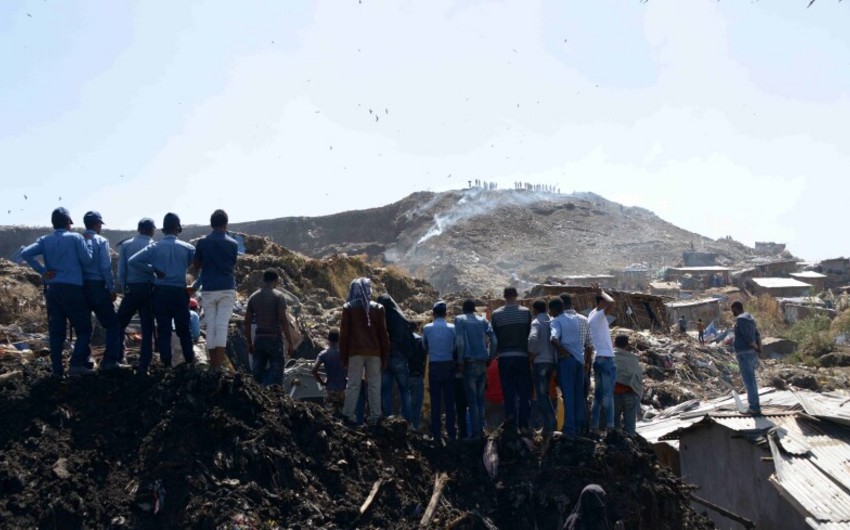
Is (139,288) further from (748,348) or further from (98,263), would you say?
(748,348)

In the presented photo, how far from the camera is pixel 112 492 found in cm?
621

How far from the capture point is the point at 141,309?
791 centimetres

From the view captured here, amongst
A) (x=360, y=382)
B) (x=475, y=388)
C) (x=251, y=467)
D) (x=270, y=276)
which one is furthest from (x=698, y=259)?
(x=251, y=467)

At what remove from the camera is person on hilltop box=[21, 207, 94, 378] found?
7516 mm

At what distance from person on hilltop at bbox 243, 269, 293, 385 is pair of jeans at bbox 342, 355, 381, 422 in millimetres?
703

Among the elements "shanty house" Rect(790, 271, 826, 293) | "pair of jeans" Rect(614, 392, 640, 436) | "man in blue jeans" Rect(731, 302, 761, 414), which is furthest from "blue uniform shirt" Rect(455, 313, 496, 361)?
"shanty house" Rect(790, 271, 826, 293)

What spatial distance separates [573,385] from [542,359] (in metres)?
0.43

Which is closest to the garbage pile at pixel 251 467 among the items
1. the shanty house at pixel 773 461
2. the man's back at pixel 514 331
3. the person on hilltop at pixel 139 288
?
the person on hilltop at pixel 139 288

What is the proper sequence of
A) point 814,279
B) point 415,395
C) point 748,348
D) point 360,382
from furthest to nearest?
1. point 814,279
2. point 748,348
3. point 415,395
4. point 360,382

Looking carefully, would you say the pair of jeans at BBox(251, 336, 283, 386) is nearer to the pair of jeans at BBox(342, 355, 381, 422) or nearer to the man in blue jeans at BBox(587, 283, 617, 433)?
the pair of jeans at BBox(342, 355, 381, 422)

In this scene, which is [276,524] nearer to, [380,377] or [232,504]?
[232,504]

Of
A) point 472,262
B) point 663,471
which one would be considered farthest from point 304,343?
point 472,262

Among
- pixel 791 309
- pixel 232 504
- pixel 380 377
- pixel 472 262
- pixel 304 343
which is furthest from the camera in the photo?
pixel 472 262

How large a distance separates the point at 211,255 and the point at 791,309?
31.2 metres
